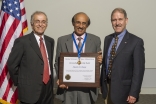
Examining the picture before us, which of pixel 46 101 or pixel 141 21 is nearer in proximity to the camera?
pixel 46 101

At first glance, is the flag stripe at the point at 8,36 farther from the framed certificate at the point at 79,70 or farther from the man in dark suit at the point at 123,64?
the man in dark suit at the point at 123,64

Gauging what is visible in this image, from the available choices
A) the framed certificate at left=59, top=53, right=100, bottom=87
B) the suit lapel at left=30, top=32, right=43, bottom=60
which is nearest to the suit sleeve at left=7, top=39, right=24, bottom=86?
the suit lapel at left=30, top=32, right=43, bottom=60

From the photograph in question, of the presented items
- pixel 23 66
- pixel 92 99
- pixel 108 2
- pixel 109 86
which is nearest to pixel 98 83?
pixel 109 86

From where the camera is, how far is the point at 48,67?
8.30 ft

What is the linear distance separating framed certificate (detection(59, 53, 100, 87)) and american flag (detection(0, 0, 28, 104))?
1.06 meters

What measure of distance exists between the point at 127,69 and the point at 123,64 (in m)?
0.08

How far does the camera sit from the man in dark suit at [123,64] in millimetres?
2225

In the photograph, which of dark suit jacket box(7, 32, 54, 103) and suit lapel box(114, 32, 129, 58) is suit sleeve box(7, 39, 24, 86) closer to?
dark suit jacket box(7, 32, 54, 103)

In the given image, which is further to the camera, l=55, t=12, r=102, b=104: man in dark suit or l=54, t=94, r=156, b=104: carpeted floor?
l=54, t=94, r=156, b=104: carpeted floor

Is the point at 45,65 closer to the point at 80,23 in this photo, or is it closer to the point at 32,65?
the point at 32,65

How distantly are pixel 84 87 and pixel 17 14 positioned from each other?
160 cm

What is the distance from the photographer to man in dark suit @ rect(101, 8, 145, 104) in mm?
2225

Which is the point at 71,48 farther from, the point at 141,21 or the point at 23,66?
the point at 141,21

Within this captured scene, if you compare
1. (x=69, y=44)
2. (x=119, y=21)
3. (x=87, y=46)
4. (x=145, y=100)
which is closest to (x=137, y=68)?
(x=119, y=21)
